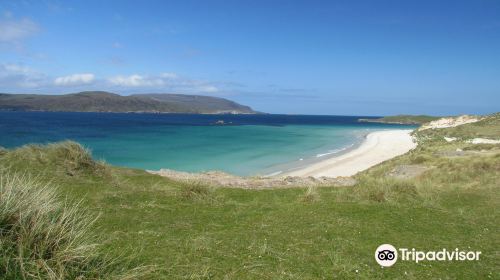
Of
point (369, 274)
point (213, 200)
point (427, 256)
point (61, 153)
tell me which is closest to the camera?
point (369, 274)

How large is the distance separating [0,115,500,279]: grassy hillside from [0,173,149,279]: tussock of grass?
3.52 ft

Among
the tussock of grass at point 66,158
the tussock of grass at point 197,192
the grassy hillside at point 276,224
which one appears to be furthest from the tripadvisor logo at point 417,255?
the tussock of grass at point 66,158

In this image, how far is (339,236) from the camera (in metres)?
8.73

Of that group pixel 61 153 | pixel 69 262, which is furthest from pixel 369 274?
pixel 61 153

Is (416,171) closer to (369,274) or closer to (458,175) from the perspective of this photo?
(458,175)

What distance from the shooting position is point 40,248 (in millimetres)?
5020

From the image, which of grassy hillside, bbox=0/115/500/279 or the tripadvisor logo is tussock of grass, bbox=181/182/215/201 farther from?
the tripadvisor logo

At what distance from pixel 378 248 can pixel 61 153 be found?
547 inches

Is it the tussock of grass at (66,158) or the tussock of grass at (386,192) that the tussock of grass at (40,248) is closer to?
the tussock of grass at (386,192)

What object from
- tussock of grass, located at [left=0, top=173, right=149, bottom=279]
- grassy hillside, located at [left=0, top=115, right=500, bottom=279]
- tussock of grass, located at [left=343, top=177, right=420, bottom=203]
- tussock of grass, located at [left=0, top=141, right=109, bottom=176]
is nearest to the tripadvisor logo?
grassy hillside, located at [left=0, top=115, right=500, bottom=279]

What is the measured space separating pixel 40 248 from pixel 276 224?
5851mm

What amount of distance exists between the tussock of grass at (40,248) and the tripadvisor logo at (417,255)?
15.4ft

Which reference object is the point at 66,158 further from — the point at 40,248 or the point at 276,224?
the point at 40,248

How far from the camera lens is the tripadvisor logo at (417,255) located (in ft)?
24.3
